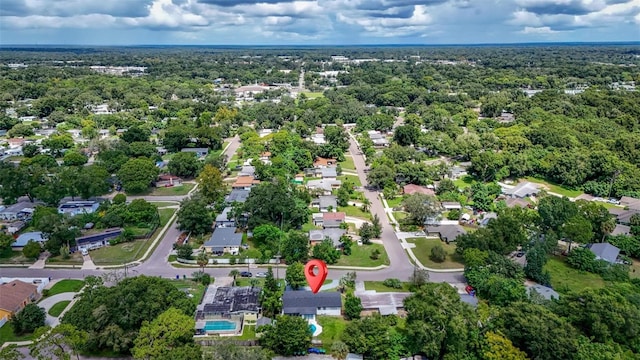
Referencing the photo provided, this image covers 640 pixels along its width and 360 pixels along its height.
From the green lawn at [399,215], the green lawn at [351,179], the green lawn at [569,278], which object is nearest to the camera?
the green lawn at [569,278]

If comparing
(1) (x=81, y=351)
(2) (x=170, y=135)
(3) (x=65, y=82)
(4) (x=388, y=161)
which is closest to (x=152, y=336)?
(1) (x=81, y=351)

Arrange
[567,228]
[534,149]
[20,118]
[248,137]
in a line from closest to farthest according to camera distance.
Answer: [567,228] → [534,149] → [248,137] → [20,118]

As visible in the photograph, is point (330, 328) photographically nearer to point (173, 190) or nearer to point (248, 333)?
point (248, 333)

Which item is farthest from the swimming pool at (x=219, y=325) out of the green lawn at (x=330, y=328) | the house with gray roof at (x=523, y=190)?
the house with gray roof at (x=523, y=190)

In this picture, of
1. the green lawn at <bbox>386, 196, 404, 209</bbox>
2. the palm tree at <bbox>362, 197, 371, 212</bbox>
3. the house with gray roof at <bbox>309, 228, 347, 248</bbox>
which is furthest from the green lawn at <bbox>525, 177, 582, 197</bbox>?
the house with gray roof at <bbox>309, 228, 347, 248</bbox>

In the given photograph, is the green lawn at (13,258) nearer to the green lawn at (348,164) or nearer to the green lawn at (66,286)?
the green lawn at (66,286)

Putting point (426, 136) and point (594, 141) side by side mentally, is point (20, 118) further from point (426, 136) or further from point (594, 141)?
point (594, 141)

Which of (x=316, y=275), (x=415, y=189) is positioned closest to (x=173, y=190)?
(x=415, y=189)
